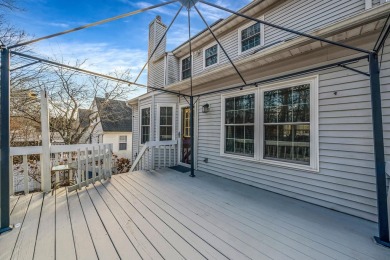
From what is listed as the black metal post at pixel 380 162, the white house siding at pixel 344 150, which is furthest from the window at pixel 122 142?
the black metal post at pixel 380 162

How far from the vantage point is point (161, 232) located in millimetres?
2135

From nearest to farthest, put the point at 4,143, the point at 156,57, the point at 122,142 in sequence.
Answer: the point at 4,143
the point at 156,57
the point at 122,142

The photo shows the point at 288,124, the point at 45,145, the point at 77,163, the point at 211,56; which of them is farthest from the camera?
the point at 211,56

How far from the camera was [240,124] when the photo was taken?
14.3ft

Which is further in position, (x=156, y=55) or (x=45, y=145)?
(x=156, y=55)

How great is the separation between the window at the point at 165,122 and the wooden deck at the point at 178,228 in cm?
381

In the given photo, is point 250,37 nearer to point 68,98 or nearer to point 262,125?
point 262,125

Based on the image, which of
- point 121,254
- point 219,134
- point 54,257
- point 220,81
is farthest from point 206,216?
point 220,81

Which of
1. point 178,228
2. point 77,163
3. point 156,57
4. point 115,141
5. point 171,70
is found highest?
point 156,57

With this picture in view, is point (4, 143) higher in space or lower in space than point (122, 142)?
higher

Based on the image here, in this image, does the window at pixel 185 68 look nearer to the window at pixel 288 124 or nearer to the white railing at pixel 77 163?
the window at pixel 288 124

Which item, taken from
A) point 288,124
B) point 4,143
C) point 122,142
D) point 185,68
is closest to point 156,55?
point 185,68

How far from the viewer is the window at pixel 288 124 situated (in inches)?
127

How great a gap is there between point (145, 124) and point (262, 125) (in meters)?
5.59
